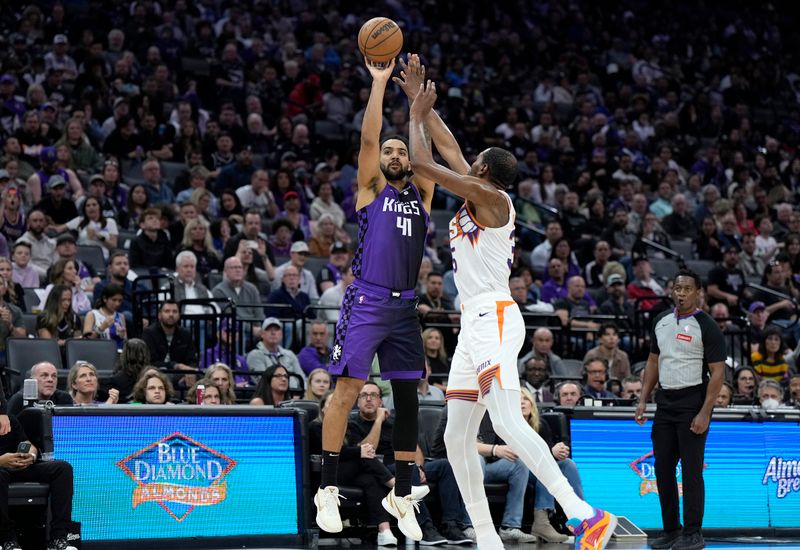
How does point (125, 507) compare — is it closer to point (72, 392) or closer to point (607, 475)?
point (72, 392)

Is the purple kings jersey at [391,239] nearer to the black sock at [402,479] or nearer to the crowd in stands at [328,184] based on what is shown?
the black sock at [402,479]

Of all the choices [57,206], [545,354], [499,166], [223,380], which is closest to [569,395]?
[545,354]

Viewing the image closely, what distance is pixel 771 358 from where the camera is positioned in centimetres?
1478

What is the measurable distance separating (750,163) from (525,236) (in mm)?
6560

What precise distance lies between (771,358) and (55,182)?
8.98 meters

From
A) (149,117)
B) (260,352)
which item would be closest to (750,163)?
(149,117)

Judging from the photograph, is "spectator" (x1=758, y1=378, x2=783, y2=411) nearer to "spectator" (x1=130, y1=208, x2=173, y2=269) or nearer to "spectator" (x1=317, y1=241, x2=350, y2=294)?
"spectator" (x1=317, y1=241, x2=350, y2=294)

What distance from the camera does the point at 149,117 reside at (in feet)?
54.6

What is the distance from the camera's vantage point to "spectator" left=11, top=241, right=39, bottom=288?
13023 millimetres

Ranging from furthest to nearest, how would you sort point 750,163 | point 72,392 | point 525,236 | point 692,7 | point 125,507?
point 692,7 → point 750,163 → point 525,236 → point 72,392 → point 125,507

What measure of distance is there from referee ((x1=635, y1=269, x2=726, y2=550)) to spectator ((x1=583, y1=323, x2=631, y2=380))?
4.29 metres

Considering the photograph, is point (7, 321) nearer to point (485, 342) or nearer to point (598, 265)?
point (485, 342)

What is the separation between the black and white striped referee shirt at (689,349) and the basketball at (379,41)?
3.43 metres

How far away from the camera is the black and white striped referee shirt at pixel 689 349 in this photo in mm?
9203
